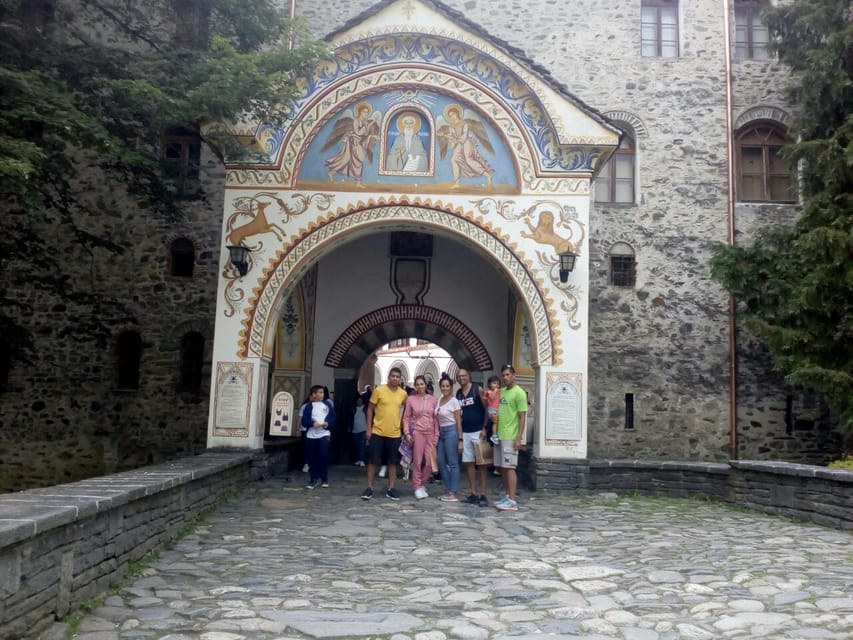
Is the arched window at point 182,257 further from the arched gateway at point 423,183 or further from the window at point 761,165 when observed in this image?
the window at point 761,165

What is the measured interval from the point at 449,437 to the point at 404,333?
17.1 feet

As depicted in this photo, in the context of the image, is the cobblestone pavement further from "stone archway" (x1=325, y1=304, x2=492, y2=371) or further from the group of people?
"stone archway" (x1=325, y1=304, x2=492, y2=371)

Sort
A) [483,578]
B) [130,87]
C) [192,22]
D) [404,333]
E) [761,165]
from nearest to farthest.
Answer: [483,578] < [130,87] < [192,22] < [404,333] < [761,165]

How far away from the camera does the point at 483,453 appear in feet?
27.2

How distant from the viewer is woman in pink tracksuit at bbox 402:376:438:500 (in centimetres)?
847

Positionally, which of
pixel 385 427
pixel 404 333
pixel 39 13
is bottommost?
pixel 385 427

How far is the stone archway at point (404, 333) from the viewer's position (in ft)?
43.6

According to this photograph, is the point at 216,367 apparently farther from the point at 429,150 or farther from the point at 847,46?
the point at 847,46

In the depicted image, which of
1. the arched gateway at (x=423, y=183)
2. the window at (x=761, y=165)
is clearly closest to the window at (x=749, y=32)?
the window at (x=761, y=165)

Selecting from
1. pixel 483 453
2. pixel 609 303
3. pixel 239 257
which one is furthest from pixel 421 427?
pixel 609 303

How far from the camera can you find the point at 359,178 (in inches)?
386

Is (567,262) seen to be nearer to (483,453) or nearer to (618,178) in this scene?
(483,453)

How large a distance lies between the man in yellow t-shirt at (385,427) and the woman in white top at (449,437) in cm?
46

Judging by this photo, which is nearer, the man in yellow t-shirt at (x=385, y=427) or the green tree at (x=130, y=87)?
the green tree at (x=130, y=87)
